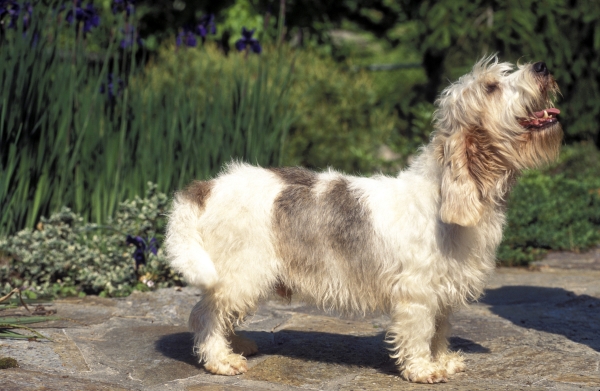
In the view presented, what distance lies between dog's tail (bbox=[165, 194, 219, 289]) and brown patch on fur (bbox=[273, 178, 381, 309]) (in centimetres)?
41

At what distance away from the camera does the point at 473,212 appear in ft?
11.8

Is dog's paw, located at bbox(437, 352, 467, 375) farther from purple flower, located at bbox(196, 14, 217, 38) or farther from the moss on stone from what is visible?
purple flower, located at bbox(196, 14, 217, 38)

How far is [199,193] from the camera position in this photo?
4.03 metres

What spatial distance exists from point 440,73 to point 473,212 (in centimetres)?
740

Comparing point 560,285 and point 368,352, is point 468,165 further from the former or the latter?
point 560,285

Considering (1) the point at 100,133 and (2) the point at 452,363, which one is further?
(1) the point at 100,133

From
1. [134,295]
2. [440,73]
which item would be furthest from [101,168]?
[440,73]

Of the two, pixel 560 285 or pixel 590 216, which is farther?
pixel 590 216

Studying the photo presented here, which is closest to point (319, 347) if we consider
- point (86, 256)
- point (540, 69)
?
point (540, 69)

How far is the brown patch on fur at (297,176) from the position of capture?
13.2 feet

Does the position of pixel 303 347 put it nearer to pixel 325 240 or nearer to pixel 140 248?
pixel 325 240

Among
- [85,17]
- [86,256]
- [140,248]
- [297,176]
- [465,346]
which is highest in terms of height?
[85,17]

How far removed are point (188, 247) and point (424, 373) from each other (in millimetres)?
1315

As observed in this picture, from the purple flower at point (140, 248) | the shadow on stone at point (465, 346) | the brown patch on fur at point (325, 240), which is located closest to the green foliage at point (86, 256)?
the purple flower at point (140, 248)
